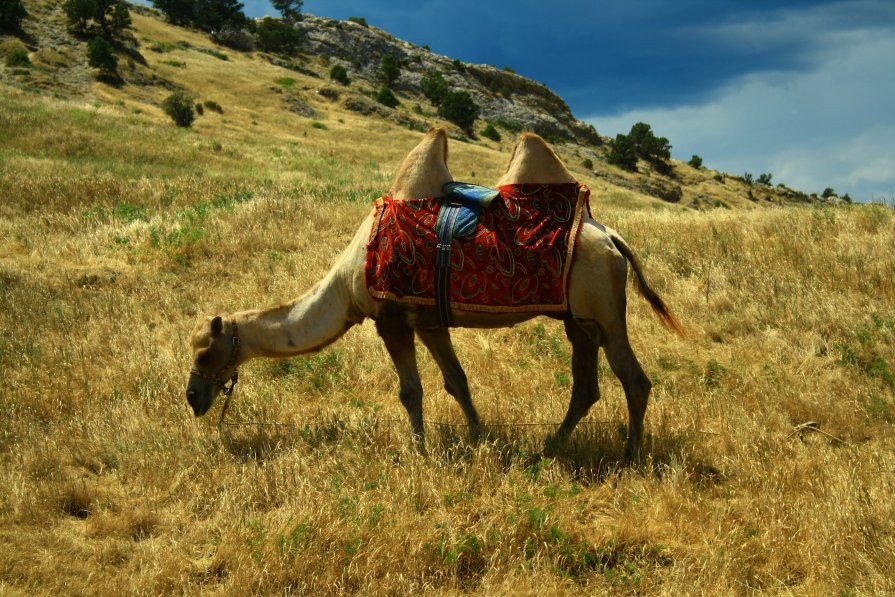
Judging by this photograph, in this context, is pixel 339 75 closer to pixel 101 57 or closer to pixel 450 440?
pixel 101 57

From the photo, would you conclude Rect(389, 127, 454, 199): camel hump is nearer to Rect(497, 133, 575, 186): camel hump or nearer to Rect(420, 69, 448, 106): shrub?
Rect(497, 133, 575, 186): camel hump

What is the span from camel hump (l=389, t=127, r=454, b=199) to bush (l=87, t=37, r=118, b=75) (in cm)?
4791

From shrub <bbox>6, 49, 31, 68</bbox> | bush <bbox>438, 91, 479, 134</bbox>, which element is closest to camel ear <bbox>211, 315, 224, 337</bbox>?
shrub <bbox>6, 49, 31, 68</bbox>

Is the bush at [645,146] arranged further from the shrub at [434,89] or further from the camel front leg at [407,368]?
the camel front leg at [407,368]

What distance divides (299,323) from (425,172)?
1818 millimetres

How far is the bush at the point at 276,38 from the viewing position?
86.8m

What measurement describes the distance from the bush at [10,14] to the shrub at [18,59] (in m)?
8.46

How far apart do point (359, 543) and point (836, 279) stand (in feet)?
27.0

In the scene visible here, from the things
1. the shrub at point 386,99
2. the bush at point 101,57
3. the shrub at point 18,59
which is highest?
the shrub at point 386,99

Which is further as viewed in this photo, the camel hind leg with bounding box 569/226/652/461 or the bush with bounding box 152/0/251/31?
the bush with bounding box 152/0/251/31

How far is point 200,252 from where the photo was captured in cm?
1232

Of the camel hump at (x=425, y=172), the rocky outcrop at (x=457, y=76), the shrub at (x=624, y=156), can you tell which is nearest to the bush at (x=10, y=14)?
the rocky outcrop at (x=457, y=76)

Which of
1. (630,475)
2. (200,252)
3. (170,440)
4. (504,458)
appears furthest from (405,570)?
(200,252)

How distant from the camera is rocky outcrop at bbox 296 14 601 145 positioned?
9450 centimetres
